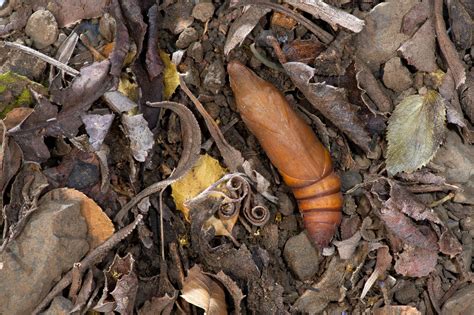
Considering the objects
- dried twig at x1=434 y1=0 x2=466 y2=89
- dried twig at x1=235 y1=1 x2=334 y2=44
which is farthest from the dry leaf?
dried twig at x1=434 y1=0 x2=466 y2=89

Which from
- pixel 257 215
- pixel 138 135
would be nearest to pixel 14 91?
pixel 138 135

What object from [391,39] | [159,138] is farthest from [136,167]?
[391,39]

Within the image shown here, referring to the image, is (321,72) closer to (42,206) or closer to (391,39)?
(391,39)

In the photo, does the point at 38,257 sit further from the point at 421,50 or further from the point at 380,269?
the point at 421,50

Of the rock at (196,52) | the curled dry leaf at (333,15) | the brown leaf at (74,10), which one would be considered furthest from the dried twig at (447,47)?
the brown leaf at (74,10)

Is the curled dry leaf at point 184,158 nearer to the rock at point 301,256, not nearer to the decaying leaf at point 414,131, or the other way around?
the rock at point 301,256

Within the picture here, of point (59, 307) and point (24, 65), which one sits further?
point (24, 65)

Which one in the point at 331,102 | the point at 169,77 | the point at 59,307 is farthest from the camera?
the point at 169,77
